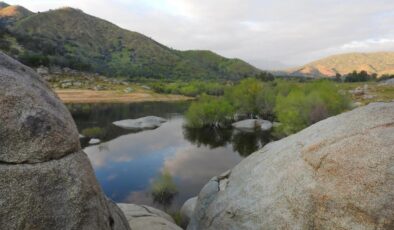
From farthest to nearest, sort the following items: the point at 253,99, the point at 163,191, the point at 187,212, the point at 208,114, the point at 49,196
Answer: the point at 253,99 → the point at 208,114 → the point at 163,191 → the point at 187,212 → the point at 49,196

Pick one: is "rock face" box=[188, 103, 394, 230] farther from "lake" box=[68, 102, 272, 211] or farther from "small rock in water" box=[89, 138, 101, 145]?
"small rock in water" box=[89, 138, 101, 145]

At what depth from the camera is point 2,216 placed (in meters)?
8.12

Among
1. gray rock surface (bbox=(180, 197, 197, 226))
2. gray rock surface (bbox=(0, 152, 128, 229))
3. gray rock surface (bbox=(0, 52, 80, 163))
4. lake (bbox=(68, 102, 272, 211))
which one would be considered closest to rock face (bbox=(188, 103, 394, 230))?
gray rock surface (bbox=(0, 152, 128, 229))

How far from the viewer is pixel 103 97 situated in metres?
143

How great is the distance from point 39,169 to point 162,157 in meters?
46.2

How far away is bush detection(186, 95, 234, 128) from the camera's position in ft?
266

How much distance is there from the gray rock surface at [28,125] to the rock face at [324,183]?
7225mm

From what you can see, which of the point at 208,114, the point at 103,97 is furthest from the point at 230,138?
the point at 103,97

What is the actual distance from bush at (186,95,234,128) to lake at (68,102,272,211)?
→ 8.82 ft

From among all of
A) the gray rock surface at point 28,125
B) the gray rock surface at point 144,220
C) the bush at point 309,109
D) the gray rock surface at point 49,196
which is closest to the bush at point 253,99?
the bush at point 309,109

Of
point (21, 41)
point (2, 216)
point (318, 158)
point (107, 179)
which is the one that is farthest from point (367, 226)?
point (21, 41)

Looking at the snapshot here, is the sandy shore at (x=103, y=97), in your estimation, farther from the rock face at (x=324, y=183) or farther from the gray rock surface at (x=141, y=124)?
the rock face at (x=324, y=183)

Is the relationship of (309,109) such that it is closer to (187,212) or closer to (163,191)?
(163,191)

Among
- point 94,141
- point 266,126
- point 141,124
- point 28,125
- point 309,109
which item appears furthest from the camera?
point 141,124
